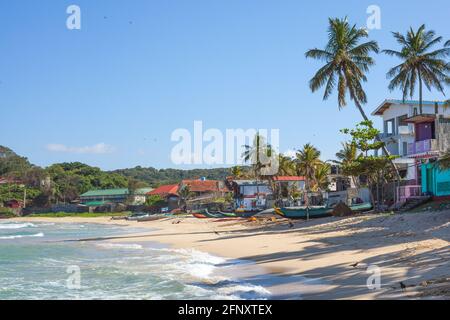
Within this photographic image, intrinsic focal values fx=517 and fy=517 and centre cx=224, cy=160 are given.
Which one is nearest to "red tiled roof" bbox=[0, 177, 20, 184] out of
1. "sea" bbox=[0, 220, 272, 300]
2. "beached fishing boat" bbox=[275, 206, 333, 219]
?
"beached fishing boat" bbox=[275, 206, 333, 219]

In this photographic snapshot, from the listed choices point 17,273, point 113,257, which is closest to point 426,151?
point 113,257

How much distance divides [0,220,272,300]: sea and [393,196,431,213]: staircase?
11479 mm

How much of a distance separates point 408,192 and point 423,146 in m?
3.43

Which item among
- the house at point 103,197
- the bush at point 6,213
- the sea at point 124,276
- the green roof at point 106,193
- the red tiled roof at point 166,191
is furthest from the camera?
the green roof at point 106,193

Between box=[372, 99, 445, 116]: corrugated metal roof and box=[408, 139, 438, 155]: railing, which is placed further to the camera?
box=[372, 99, 445, 116]: corrugated metal roof

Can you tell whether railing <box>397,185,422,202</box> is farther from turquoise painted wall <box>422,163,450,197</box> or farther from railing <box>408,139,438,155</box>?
railing <box>408,139,438,155</box>

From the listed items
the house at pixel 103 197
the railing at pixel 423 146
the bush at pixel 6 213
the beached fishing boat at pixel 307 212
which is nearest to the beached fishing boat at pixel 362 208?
the beached fishing boat at pixel 307 212

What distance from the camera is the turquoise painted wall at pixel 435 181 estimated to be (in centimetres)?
2577

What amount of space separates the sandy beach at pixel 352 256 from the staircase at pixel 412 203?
9.54 ft

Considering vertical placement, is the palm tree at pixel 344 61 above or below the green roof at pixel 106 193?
above

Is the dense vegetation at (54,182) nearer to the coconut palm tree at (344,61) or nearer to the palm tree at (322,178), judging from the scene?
the palm tree at (322,178)

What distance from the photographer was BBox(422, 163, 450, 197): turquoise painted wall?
25.8 m
